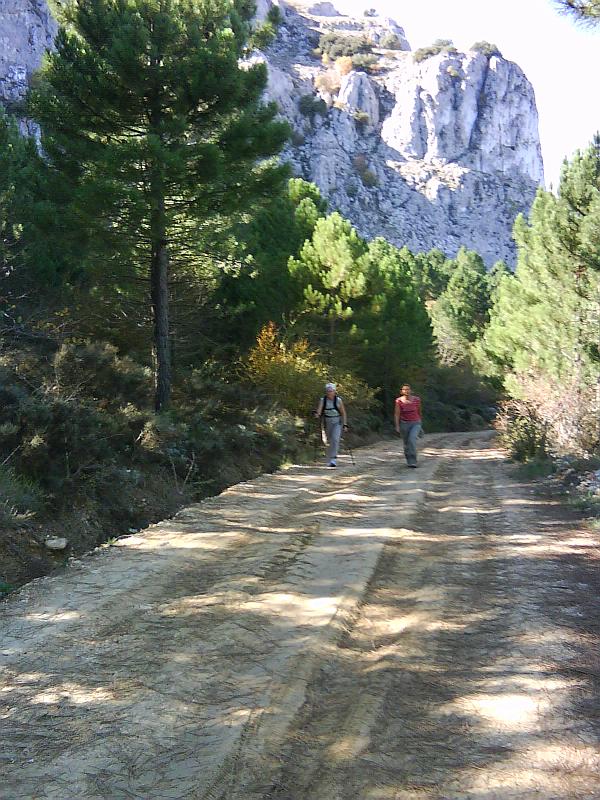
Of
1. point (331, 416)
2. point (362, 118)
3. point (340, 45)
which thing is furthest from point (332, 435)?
point (340, 45)

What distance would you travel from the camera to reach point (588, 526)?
26.8ft

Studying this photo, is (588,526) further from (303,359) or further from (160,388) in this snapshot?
(303,359)

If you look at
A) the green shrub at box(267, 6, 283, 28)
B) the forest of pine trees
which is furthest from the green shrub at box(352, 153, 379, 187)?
the green shrub at box(267, 6, 283, 28)

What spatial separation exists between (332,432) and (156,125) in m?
7.16

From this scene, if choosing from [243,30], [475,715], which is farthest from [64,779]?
[243,30]

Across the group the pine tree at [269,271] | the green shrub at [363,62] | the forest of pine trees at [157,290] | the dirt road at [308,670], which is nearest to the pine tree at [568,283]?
the forest of pine trees at [157,290]

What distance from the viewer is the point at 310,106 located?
10356 cm

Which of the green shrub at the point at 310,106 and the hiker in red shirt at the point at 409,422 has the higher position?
the green shrub at the point at 310,106

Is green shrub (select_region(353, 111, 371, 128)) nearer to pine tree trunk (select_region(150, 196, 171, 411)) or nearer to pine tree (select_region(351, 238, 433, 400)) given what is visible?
pine tree (select_region(351, 238, 433, 400))

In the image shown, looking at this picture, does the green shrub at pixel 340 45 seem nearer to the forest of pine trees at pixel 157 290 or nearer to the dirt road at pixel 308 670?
the forest of pine trees at pixel 157 290

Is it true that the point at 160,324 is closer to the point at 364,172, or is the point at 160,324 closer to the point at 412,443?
the point at 412,443

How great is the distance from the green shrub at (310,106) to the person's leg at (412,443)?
99781 mm

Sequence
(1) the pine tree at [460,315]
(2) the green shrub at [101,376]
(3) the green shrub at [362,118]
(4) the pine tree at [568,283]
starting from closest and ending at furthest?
(2) the green shrub at [101,376], (4) the pine tree at [568,283], (1) the pine tree at [460,315], (3) the green shrub at [362,118]

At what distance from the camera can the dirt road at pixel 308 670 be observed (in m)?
3.05
